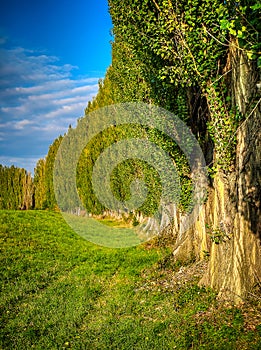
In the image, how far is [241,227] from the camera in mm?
6695

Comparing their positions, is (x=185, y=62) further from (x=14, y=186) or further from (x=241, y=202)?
(x=14, y=186)

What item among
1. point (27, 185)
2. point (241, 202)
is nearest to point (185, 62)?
point (241, 202)

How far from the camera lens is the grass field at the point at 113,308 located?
228 inches

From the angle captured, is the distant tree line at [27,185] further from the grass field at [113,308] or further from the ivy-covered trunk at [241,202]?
the ivy-covered trunk at [241,202]

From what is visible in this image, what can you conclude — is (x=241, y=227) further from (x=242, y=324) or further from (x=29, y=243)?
(x=29, y=243)

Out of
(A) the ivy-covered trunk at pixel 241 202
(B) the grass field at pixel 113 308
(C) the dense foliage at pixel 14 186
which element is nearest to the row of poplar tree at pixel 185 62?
(A) the ivy-covered trunk at pixel 241 202

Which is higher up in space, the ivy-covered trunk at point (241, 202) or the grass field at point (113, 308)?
the ivy-covered trunk at point (241, 202)

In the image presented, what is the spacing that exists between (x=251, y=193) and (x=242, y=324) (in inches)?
87.7

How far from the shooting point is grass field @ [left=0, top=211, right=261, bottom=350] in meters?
5.79

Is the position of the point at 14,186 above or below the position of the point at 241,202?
above

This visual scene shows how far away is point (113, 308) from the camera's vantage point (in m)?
7.41

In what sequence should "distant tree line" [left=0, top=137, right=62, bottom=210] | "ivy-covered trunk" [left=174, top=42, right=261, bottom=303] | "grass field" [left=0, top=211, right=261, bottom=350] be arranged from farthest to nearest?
"distant tree line" [left=0, top=137, right=62, bottom=210], "ivy-covered trunk" [left=174, top=42, right=261, bottom=303], "grass field" [left=0, top=211, right=261, bottom=350]

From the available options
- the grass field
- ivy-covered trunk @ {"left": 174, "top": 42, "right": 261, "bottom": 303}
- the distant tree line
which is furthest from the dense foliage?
ivy-covered trunk @ {"left": 174, "top": 42, "right": 261, "bottom": 303}

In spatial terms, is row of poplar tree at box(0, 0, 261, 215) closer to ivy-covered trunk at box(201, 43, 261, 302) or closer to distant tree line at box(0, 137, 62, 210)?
ivy-covered trunk at box(201, 43, 261, 302)
